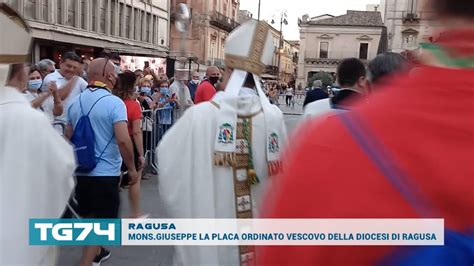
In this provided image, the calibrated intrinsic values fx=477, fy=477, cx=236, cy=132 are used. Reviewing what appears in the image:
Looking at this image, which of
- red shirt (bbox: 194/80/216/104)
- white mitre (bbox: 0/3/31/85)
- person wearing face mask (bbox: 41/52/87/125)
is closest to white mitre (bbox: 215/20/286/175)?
white mitre (bbox: 0/3/31/85)

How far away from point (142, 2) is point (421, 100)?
36450mm

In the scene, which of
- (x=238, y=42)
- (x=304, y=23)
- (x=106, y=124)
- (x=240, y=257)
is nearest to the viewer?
(x=240, y=257)

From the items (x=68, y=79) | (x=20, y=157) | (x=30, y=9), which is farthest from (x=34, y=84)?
(x=30, y=9)

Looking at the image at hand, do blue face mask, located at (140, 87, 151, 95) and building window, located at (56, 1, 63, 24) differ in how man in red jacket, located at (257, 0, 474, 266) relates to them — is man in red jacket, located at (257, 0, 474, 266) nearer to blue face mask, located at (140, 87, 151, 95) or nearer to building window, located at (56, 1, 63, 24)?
blue face mask, located at (140, 87, 151, 95)

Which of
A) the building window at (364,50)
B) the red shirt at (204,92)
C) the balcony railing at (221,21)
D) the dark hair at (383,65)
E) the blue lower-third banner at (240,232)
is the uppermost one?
the balcony railing at (221,21)

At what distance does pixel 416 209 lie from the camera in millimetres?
878

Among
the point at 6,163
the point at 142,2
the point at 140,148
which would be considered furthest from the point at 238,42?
the point at 142,2

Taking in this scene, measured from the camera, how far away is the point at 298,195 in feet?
2.91

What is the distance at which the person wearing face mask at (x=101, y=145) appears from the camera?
4340mm

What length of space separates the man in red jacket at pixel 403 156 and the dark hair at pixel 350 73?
339 centimetres

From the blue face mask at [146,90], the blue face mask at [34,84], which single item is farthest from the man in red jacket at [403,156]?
the blue face mask at [146,90]

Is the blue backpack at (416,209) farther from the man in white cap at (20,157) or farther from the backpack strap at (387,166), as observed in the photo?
the man in white cap at (20,157)

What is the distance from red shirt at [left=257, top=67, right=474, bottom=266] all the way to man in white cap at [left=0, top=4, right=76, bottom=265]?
7.42ft

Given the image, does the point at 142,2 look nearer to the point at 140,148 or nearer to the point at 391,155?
the point at 140,148
